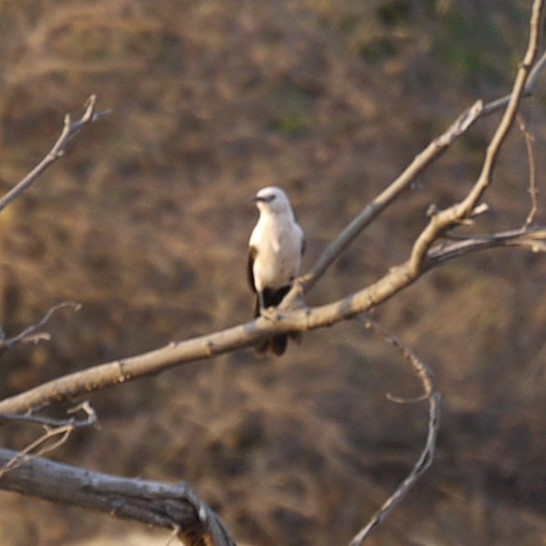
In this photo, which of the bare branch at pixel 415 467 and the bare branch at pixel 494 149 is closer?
the bare branch at pixel 494 149

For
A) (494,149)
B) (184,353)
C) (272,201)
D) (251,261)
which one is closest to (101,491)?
(184,353)

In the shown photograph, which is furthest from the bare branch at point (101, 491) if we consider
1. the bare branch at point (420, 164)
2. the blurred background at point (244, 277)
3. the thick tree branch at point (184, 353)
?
the blurred background at point (244, 277)

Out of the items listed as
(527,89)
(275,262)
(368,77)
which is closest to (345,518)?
(368,77)

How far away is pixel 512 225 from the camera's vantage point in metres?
10.5

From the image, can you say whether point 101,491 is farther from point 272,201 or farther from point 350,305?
point 272,201

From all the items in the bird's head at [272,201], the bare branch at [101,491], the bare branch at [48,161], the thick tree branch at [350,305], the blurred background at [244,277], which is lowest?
the blurred background at [244,277]

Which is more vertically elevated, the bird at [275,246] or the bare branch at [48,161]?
the bare branch at [48,161]

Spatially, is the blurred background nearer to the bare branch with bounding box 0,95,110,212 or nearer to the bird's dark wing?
the bird's dark wing

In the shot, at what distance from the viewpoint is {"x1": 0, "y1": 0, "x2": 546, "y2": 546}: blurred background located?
34.0 ft

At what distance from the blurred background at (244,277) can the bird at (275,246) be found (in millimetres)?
4123

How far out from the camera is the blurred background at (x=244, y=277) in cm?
1038

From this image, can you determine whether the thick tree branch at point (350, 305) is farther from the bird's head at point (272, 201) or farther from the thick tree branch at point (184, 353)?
the bird's head at point (272, 201)

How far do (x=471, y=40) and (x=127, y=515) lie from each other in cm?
908

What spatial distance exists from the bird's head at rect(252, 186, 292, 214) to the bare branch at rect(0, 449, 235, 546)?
296cm
